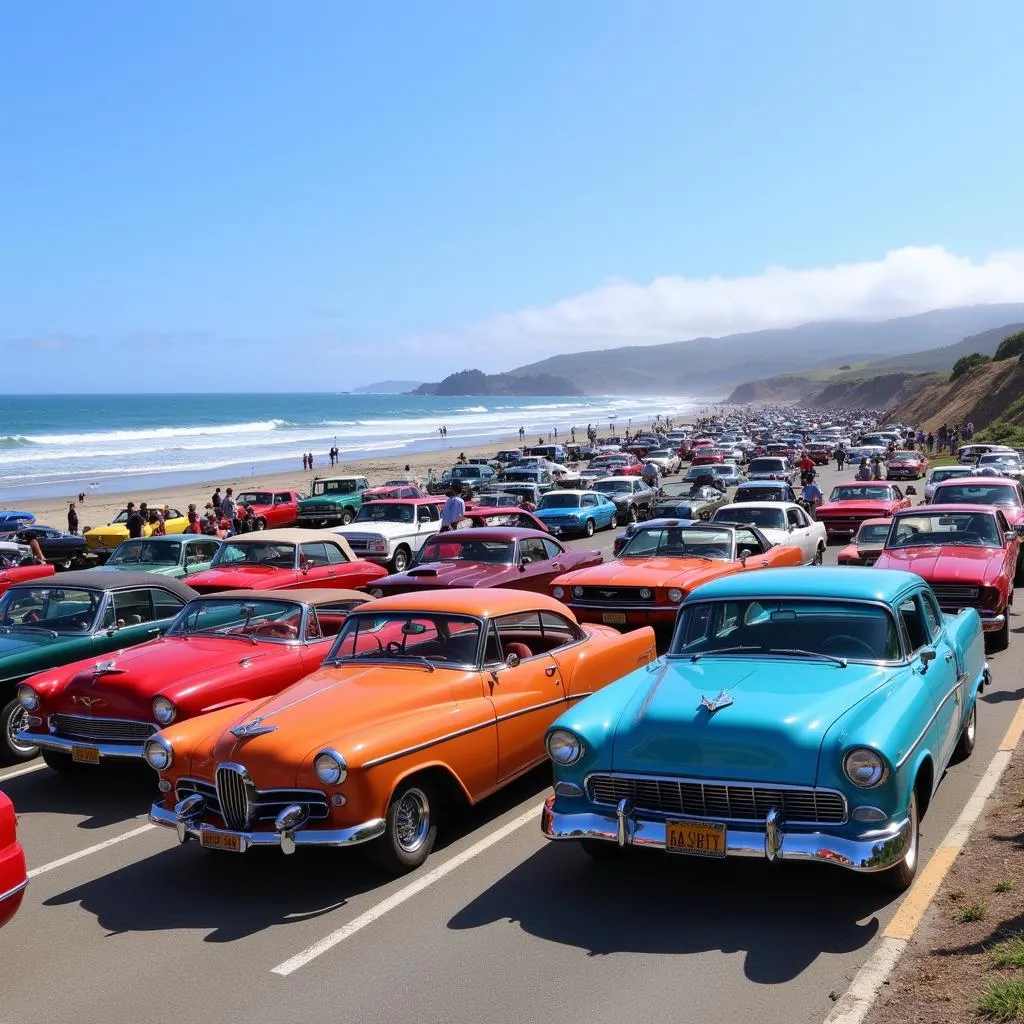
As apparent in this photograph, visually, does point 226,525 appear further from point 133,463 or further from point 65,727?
point 133,463

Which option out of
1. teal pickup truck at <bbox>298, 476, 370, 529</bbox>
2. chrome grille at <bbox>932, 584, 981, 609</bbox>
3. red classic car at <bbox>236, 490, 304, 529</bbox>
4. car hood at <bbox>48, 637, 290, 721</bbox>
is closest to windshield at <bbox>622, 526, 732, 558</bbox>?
chrome grille at <bbox>932, 584, 981, 609</bbox>

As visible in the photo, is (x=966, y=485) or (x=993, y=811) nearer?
(x=993, y=811)

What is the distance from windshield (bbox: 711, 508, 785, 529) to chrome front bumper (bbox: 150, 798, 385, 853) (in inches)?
507

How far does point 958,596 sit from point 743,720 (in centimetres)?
704

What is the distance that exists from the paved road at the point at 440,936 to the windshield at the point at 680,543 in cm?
643

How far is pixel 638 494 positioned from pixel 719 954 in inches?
1084

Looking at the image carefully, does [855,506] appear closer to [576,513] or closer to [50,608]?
[576,513]

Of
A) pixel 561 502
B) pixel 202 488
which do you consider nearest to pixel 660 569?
pixel 561 502

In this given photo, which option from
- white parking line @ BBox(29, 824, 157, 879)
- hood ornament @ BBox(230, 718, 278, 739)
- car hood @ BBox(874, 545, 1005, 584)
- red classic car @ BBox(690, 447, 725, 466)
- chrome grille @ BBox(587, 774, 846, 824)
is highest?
hood ornament @ BBox(230, 718, 278, 739)

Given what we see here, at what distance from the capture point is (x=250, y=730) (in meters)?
6.59

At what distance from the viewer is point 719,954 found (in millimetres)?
5227

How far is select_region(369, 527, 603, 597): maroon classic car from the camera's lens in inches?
A: 538

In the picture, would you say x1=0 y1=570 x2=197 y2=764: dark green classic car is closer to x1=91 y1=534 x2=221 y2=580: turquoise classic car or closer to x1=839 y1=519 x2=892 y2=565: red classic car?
x1=91 y1=534 x2=221 y2=580: turquoise classic car

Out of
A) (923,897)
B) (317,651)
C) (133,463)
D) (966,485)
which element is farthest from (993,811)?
(133,463)
